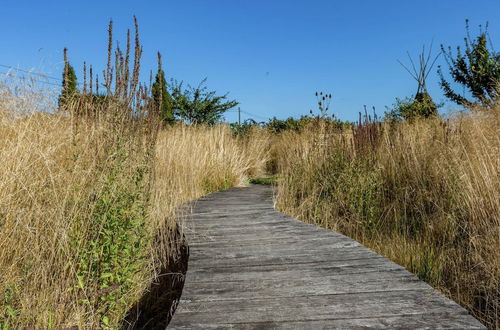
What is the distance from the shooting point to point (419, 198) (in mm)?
4461

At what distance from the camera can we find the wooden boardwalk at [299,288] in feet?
5.55

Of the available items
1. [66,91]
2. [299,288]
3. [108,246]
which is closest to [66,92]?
[66,91]

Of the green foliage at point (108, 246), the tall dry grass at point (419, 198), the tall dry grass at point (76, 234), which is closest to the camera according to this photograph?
the tall dry grass at point (76, 234)

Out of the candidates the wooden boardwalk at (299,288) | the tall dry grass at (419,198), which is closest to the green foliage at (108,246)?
the wooden boardwalk at (299,288)

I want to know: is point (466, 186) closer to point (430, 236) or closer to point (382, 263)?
point (430, 236)

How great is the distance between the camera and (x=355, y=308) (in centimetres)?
180

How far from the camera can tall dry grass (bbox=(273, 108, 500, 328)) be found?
10.0ft

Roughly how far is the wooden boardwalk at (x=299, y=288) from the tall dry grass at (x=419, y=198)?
0.94 metres

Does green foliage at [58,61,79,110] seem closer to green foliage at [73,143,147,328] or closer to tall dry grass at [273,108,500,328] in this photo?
green foliage at [73,143,147,328]

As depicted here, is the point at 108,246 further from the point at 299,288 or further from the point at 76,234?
the point at 299,288

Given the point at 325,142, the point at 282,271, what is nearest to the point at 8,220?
the point at 282,271

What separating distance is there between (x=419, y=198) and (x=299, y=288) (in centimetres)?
297

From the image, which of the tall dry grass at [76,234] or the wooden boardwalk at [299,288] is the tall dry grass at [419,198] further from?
the tall dry grass at [76,234]

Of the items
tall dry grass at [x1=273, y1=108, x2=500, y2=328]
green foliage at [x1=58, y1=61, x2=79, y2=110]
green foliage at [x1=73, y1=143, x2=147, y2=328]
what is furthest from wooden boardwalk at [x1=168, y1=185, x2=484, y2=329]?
green foliage at [x1=58, y1=61, x2=79, y2=110]
